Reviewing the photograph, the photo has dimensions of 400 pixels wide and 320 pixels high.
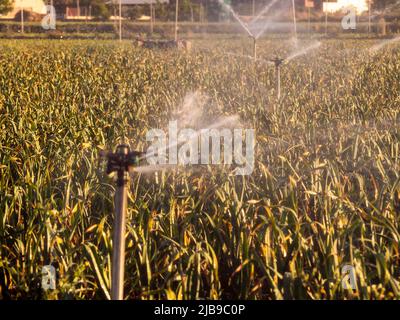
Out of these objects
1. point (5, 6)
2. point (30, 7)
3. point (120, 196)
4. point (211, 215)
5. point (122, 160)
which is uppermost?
point (30, 7)

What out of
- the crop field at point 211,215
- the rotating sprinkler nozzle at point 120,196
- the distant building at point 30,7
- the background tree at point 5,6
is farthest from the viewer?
the distant building at point 30,7

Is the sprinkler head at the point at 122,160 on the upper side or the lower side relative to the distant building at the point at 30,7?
lower

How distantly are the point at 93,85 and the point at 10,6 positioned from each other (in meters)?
40.6

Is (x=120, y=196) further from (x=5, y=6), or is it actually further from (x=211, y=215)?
(x=5, y=6)

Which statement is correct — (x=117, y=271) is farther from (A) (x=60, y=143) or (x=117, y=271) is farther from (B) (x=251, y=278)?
(A) (x=60, y=143)

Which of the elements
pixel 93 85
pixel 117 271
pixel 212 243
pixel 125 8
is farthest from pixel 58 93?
pixel 125 8

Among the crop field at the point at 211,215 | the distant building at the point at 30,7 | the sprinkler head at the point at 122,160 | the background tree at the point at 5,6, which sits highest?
the distant building at the point at 30,7

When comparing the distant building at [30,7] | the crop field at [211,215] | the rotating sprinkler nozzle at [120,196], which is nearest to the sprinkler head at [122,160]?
the rotating sprinkler nozzle at [120,196]

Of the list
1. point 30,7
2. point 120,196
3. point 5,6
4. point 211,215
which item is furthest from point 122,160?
point 30,7

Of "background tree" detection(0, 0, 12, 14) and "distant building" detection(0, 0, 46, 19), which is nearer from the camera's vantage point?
"background tree" detection(0, 0, 12, 14)

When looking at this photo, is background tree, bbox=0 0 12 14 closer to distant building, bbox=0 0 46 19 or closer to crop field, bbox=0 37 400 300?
distant building, bbox=0 0 46 19

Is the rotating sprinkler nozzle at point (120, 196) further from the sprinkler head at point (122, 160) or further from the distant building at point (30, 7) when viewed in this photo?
the distant building at point (30, 7)

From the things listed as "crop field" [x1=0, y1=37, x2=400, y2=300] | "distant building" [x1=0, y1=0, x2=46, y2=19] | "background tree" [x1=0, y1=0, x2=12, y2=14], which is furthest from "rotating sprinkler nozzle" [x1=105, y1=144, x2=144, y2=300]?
"distant building" [x1=0, y1=0, x2=46, y2=19]

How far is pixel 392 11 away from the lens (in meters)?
52.3
